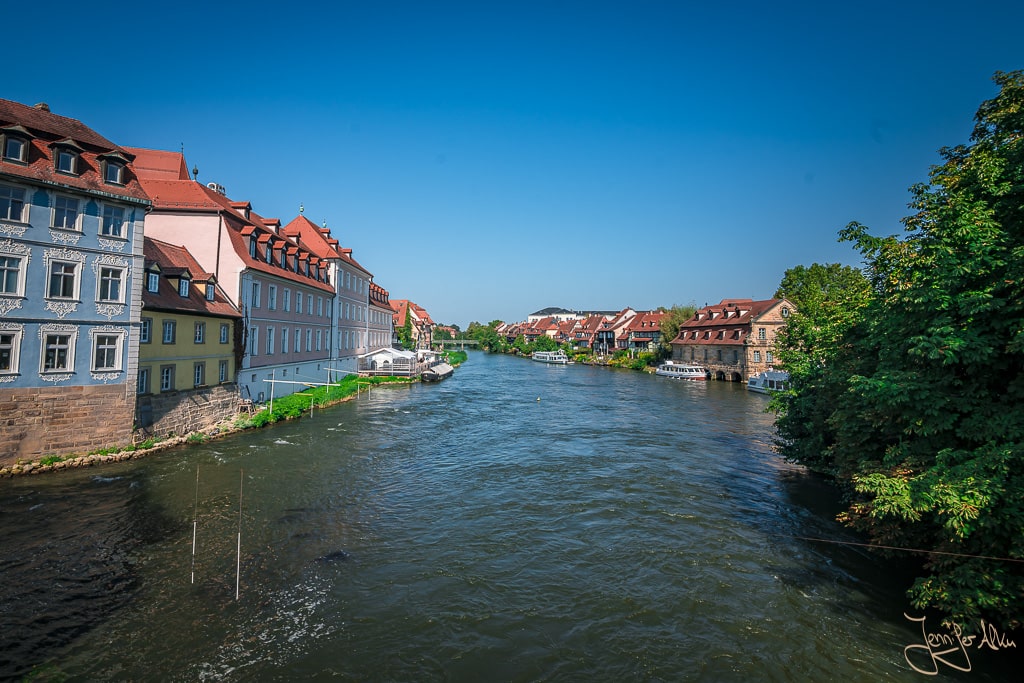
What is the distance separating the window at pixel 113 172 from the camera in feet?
57.9

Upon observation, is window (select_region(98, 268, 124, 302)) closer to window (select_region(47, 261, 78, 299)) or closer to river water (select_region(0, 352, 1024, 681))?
window (select_region(47, 261, 78, 299))

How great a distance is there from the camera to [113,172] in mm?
17812

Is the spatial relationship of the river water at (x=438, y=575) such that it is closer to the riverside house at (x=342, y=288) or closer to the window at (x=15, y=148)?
the window at (x=15, y=148)

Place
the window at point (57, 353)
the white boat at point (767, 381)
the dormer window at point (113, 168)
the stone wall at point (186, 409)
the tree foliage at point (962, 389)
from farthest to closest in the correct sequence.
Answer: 1. the white boat at point (767, 381)
2. the stone wall at point (186, 409)
3. the dormer window at point (113, 168)
4. the window at point (57, 353)
5. the tree foliage at point (962, 389)

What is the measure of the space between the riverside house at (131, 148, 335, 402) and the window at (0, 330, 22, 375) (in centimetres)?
1038

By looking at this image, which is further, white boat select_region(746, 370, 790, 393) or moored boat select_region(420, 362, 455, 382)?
moored boat select_region(420, 362, 455, 382)

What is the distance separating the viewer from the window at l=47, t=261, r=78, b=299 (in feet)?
53.6

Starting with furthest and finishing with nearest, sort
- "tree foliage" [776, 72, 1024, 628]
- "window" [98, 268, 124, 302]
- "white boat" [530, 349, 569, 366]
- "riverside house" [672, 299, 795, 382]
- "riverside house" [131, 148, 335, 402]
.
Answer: "white boat" [530, 349, 569, 366] < "riverside house" [672, 299, 795, 382] < "riverside house" [131, 148, 335, 402] < "window" [98, 268, 124, 302] < "tree foliage" [776, 72, 1024, 628]

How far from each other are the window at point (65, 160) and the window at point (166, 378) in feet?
25.4

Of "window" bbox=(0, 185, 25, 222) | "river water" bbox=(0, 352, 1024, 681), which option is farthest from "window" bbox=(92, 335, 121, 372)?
"window" bbox=(0, 185, 25, 222)

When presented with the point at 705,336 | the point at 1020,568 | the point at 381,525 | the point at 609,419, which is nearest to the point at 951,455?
the point at 1020,568

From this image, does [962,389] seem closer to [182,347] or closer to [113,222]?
[113,222]

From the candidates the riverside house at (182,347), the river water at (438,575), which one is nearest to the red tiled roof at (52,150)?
the riverside house at (182,347)

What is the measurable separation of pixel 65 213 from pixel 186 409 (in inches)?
344
